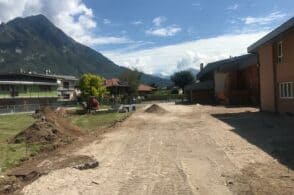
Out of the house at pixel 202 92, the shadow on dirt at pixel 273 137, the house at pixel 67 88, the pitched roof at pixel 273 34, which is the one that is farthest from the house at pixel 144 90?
the shadow on dirt at pixel 273 137

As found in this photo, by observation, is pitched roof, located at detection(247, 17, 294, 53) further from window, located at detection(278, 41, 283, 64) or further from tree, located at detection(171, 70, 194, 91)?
tree, located at detection(171, 70, 194, 91)

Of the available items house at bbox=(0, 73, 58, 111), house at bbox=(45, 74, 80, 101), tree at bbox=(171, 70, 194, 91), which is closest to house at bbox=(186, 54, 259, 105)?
house at bbox=(0, 73, 58, 111)

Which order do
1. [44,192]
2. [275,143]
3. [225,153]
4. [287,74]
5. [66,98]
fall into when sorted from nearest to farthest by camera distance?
[44,192]
[225,153]
[275,143]
[287,74]
[66,98]

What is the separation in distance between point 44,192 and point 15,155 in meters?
7.46

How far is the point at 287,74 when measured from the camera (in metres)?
30.7

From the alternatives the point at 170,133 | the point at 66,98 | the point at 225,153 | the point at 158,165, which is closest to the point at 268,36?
the point at 170,133

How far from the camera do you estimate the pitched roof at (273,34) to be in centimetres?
2792

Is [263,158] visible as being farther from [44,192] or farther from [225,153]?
[44,192]

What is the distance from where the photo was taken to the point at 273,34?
31297mm

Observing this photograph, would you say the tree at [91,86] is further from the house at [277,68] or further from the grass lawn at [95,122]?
the house at [277,68]

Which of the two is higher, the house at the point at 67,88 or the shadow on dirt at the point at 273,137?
the house at the point at 67,88

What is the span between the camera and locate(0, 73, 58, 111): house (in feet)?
257

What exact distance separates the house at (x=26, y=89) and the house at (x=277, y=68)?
4498 centimetres

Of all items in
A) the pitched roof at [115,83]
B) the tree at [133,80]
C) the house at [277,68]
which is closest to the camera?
the house at [277,68]
